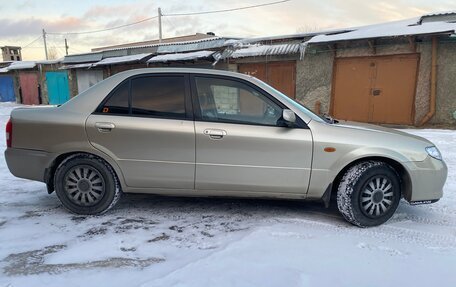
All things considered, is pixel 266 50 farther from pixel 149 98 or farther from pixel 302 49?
pixel 149 98

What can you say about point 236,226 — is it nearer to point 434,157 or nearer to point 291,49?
point 434,157

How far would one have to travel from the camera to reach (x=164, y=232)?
11.9 ft

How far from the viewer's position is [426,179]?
3.72 m

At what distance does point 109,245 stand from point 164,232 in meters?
0.55

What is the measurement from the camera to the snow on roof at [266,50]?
12.8 meters

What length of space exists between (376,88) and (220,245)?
1009cm

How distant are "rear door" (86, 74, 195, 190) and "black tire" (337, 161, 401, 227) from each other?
5.39 ft

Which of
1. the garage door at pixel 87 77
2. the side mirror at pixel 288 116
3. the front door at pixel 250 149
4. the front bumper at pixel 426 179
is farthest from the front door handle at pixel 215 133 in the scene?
the garage door at pixel 87 77

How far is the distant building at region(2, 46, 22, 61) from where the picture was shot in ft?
158

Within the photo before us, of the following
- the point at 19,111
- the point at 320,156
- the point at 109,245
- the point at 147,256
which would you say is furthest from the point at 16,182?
the point at 320,156

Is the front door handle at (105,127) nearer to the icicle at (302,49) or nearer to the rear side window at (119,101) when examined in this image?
the rear side window at (119,101)

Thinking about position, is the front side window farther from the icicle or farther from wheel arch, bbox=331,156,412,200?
the icicle

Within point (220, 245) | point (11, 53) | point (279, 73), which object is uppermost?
point (11, 53)

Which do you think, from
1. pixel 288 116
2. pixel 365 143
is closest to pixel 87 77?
pixel 288 116
